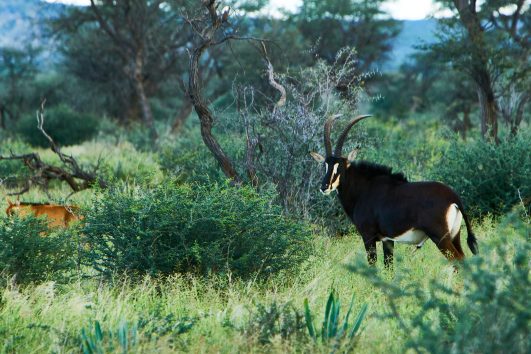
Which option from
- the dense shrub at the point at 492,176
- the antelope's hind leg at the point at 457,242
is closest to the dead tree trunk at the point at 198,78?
the antelope's hind leg at the point at 457,242

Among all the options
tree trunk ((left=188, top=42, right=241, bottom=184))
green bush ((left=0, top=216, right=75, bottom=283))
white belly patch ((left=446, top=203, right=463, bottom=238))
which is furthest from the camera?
tree trunk ((left=188, top=42, right=241, bottom=184))

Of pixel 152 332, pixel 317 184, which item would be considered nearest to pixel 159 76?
pixel 317 184

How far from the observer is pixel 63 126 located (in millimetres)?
25156

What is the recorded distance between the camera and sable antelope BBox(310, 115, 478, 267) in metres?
6.19

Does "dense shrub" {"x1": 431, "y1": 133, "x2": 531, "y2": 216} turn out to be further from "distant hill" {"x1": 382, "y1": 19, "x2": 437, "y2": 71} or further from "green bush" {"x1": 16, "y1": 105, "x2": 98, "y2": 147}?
"green bush" {"x1": 16, "y1": 105, "x2": 98, "y2": 147}

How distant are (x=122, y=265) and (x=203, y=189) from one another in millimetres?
1084

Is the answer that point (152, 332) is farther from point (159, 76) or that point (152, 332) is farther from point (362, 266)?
point (159, 76)

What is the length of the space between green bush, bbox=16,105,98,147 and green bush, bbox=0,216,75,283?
18.8 metres

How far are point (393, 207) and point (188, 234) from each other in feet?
5.32

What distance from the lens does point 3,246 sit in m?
5.77

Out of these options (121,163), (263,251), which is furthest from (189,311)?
(121,163)

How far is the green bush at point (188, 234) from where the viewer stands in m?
5.87

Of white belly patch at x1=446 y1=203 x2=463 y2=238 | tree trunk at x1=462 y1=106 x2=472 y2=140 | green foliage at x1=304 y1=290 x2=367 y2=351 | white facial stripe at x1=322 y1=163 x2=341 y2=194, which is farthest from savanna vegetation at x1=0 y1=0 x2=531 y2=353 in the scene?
tree trunk at x1=462 y1=106 x2=472 y2=140

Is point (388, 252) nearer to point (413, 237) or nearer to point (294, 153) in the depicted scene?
point (413, 237)
